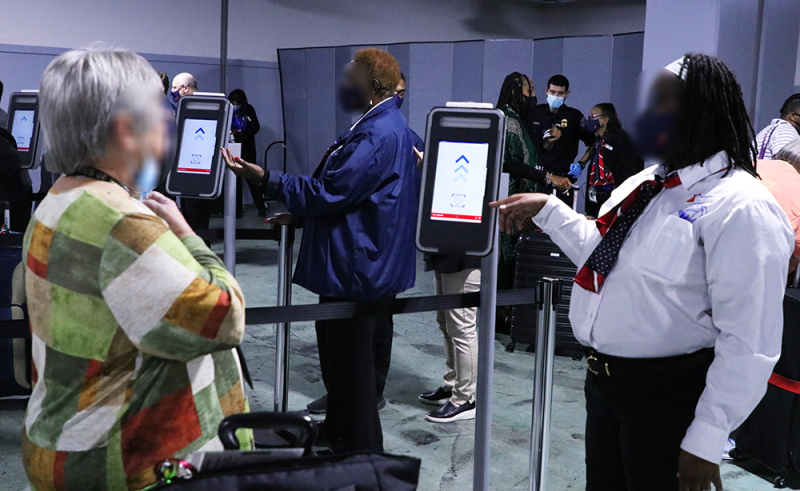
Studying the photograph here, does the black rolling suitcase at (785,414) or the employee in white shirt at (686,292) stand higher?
the employee in white shirt at (686,292)

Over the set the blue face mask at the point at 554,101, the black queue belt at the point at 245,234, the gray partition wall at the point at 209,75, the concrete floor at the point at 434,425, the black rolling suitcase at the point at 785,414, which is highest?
the gray partition wall at the point at 209,75

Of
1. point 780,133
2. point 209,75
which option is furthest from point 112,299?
point 209,75

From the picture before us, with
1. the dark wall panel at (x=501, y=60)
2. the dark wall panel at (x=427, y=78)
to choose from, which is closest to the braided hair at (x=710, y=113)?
the dark wall panel at (x=501, y=60)

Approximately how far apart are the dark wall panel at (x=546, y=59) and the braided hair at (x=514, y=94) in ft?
15.1

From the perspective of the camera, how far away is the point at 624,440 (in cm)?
162

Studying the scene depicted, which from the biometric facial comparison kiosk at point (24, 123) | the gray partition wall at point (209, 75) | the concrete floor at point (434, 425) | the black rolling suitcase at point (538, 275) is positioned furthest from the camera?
the gray partition wall at point (209, 75)

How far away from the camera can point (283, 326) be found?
A: 10.7 ft

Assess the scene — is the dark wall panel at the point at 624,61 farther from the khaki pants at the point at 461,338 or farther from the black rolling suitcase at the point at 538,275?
the khaki pants at the point at 461,338

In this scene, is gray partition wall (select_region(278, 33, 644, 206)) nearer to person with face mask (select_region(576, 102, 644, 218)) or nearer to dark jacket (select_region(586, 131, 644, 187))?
person with face mask (select_region(576, 102, 644, 218))

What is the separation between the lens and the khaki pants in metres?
3.57

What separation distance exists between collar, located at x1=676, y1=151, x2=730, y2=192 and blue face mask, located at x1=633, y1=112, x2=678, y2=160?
2.5 inches

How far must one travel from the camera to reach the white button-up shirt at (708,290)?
4.62ft

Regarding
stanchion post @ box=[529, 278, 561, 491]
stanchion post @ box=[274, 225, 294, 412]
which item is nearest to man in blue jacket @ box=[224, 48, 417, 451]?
stanchion post @ box=[274, 225, 294, 412]

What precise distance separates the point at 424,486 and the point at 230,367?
1795mm
